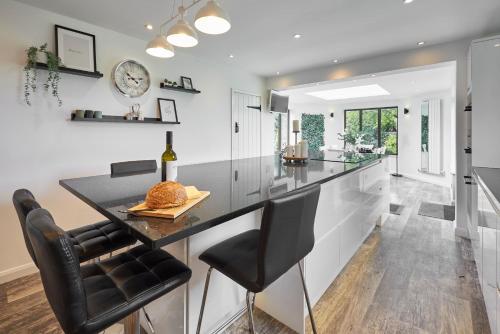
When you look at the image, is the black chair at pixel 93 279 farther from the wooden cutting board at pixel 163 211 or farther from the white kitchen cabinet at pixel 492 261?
the white kitchen cabinet at pixel 492 261

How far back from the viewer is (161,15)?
8.55ft

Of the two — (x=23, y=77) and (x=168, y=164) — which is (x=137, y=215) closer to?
(x=168, y=164)

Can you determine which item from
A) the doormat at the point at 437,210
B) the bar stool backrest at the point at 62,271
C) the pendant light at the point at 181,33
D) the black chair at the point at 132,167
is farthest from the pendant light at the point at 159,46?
the doormat at the point at 437,210

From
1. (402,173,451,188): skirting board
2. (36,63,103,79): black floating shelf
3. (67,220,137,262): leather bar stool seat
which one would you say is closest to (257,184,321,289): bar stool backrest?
(67,220,137,262): leather bar stool seat

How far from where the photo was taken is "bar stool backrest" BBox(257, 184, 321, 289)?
956 mm

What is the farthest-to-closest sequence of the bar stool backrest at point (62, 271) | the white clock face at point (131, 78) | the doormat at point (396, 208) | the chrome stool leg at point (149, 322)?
the doormat at point (396, 208)
the white clock face at point (131, 78)
the chrome stool leg at point (149, 322)
the bar stool backrest at point (62, 271)

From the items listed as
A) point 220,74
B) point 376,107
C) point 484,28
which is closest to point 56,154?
point 220,74

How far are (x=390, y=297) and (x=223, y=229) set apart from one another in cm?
147

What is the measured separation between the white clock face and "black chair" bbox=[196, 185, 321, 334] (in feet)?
8.43

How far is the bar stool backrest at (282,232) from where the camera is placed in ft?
3.14

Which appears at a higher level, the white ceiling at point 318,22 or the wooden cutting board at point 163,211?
the white ceiling at point 318,22

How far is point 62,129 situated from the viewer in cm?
259

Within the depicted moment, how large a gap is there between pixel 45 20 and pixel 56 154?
4.26 feet

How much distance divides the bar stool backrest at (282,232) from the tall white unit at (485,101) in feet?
8.34
